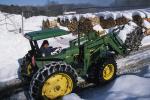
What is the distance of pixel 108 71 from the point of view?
427 inches

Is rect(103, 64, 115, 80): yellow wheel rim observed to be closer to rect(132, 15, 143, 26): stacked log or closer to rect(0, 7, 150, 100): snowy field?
rect(0, 7, 150, 100): snowy field

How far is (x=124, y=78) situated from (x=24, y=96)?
332cm

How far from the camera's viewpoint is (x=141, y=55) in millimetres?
14211

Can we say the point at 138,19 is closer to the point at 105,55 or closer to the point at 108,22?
the point at 108,22

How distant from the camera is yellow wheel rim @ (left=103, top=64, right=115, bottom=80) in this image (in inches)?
421

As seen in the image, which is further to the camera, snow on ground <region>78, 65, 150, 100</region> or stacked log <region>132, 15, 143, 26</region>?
stacked log <region>132, 15, 143, 26</region>

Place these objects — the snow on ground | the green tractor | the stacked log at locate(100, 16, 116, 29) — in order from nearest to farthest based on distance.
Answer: the snow on ground
the green tractor
the stacked log at locate(100, 16, 116, 29)

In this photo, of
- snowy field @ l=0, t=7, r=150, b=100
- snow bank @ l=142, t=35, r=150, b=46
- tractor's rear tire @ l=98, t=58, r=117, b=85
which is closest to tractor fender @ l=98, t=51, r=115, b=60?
tractor's rear tire @ l=98, t=58, r=117, b=85

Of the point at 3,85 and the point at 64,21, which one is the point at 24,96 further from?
the point at 64,21

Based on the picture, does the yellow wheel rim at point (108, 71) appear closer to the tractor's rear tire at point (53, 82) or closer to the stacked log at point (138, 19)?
the tractor's rear tire at point (53, 82)

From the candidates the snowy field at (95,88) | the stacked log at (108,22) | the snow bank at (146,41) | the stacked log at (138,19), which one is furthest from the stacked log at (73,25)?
the snow bank at (146,41)

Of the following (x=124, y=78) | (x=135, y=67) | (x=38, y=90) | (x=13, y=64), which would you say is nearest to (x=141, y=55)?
(x=135, y=67)

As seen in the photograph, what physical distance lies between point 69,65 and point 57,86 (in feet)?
2.33

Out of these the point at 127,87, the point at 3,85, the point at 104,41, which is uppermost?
the point at 104,41
